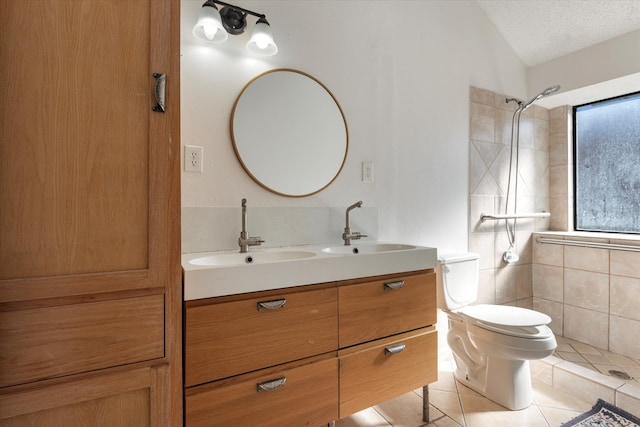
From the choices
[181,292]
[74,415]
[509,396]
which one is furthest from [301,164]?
[509,396]

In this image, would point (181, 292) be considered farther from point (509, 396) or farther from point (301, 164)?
point (509, 396)

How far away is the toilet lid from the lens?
1670 millimetres

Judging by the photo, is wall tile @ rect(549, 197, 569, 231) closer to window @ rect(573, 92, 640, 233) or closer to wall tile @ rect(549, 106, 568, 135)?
window @ rect(573, 92, 640, 233)

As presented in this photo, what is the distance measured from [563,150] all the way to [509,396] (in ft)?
7.00

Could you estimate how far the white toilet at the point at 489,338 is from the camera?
1.62 meters

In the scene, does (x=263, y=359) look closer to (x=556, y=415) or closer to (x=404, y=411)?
(x=404, y=411)

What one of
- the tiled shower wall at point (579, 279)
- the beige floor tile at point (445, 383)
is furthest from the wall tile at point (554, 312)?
the beige floor tile at point (445, 383)

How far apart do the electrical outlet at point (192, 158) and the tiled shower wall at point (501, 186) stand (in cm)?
184

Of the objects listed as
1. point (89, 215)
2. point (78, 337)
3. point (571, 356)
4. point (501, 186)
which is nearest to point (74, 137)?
point (89, 215)

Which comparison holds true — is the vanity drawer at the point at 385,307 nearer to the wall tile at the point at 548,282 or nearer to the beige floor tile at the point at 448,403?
the beige floor tile at the point at 448,403

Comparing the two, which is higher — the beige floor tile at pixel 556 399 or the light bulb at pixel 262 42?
the light bulb at pixel 262 42

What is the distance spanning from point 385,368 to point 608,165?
2.55 m

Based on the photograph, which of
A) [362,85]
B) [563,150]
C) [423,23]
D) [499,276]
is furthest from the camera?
[563,150]

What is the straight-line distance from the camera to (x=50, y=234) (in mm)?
785
